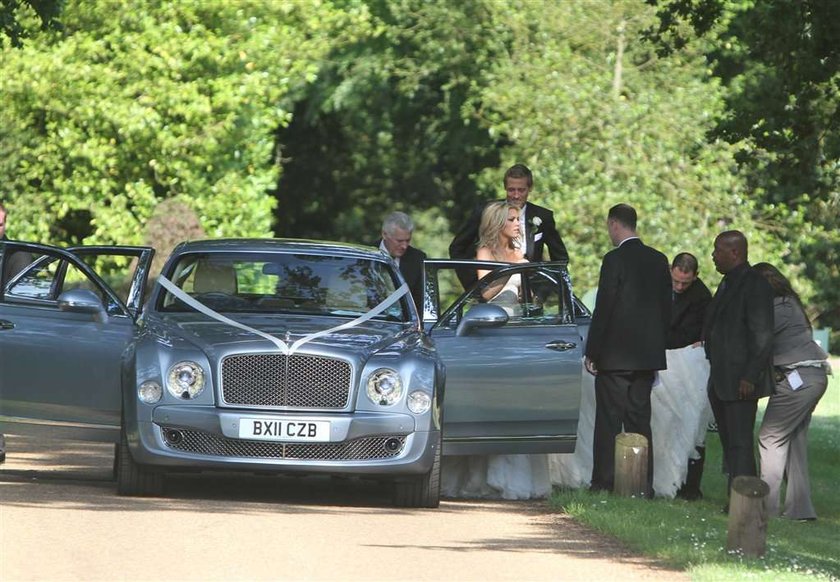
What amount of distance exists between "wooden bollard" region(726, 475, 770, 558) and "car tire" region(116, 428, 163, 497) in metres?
3.81

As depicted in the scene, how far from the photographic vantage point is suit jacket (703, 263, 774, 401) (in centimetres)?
1299

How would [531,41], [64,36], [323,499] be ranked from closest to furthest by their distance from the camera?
1. [323,499]
2. [64,36]
3. [531,41]

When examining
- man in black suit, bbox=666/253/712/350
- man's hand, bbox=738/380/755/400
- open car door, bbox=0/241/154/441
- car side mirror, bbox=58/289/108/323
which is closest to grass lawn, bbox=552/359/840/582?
man's hand, bbox=738/380/755/400

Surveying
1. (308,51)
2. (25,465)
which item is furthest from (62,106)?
(25,465)

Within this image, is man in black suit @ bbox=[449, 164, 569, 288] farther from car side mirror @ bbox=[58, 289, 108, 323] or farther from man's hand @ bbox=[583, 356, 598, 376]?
car side mirror @ bbox=[58, 289, 108, 323]

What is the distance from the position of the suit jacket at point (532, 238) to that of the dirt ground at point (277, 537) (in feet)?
7.11

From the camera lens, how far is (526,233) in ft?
49.3

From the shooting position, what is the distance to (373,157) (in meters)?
60.8

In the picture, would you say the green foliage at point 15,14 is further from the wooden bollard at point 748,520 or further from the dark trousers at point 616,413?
the wooden bollard at point 748,520

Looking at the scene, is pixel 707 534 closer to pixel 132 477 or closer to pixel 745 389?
pixel 745 389

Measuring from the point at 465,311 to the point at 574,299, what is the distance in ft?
3.64

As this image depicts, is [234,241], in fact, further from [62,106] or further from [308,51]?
[308,51]

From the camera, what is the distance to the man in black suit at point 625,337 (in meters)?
13.8

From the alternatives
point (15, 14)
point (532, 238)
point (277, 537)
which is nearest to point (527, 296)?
point (532, 238)
